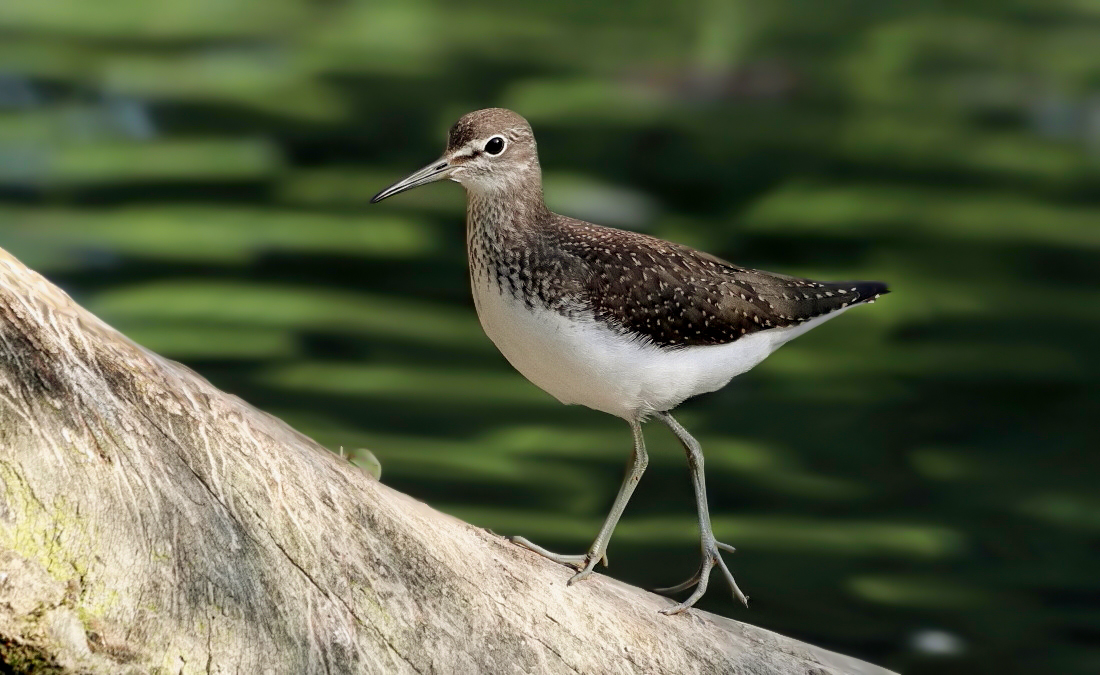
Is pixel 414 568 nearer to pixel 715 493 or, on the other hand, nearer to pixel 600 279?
pixel 600 279

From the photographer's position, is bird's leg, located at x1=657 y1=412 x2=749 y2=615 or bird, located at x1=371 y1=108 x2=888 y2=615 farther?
bird's leg, located at x1=657 y1=412 x2=749 y2=615

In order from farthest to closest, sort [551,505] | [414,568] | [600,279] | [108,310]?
[108,310] < [551,505] < [600,279] < [414,568]

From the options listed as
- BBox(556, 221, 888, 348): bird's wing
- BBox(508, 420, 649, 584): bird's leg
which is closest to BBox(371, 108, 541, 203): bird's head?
BBox(556, 221, 888, 348): bird's wing

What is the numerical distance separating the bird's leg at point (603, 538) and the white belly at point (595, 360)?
7.9 inches

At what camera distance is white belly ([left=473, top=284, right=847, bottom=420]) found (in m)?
3.96

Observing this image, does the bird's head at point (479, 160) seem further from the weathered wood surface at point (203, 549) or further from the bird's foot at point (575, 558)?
the bird's foot at point (575, 558)

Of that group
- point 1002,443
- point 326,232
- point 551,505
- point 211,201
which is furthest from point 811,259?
point 211,201

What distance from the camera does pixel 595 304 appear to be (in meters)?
4.03

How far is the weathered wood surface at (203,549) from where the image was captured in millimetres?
3029

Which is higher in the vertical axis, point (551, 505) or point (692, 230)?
point (692, 230)

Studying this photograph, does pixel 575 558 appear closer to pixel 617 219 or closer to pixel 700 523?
pixel 700 523

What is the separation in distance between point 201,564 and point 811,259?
21.3 feet

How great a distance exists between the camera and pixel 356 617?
11.0 feet

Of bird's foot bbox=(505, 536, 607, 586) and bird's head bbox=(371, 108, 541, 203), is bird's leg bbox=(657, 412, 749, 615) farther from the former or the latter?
bird's head bbox=(371, 108, 541, 203)
